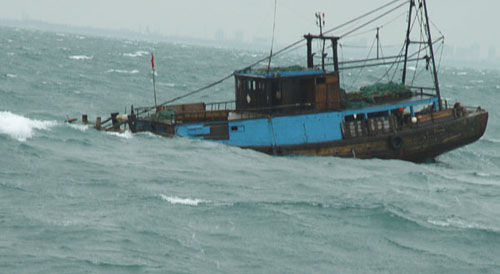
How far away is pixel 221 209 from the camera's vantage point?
21.0 metres

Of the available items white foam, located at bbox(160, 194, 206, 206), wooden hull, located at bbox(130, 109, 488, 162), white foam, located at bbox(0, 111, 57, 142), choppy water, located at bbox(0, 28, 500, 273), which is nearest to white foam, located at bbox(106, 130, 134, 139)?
choppy water, located at bbox(0, 28, 500, 273)

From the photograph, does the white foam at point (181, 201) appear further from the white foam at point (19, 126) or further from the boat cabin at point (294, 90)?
the boat cabin at point (294, 90)

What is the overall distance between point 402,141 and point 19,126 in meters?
19.8

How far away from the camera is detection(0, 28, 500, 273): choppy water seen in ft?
55.4

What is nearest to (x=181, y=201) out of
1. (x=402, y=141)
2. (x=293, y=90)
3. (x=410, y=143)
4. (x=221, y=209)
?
(x=221, y=209)

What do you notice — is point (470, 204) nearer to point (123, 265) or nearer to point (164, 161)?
point (164, 161)

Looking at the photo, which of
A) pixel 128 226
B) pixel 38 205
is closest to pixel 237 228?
pixel 128 226

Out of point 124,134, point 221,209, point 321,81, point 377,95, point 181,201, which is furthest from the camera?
point 377,95

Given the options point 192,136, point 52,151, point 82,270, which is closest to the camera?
point 82,270

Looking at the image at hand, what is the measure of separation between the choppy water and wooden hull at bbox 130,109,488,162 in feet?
2.64

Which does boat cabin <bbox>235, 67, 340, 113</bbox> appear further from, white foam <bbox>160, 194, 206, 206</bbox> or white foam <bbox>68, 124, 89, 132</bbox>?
white foam <bbox>160, 194, 206, 206</bbox>

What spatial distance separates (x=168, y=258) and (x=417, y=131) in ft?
70.1

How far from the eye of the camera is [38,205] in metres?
20.1

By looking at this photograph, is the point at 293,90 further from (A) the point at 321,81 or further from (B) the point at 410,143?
(B) the point at 410,143
